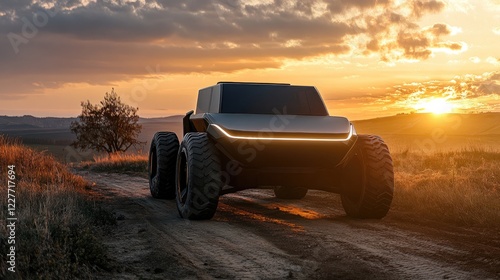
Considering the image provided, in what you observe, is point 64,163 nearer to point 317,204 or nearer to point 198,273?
point 317,204

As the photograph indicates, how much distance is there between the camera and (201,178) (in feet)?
27.8

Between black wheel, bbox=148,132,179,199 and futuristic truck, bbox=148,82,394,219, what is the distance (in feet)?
7.14

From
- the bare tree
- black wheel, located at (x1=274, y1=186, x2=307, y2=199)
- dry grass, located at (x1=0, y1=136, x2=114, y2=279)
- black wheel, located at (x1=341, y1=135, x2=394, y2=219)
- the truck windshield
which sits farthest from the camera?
the bare tree

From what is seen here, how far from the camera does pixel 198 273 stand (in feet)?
18.6

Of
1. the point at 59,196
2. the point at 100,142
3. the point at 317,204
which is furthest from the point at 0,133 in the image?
the point at 100,142

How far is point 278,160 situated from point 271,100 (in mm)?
2037

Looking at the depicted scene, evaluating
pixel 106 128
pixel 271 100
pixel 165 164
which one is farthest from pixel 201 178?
pixel 106 128

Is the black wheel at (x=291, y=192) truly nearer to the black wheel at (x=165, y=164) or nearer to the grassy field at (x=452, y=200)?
the grassy field at (x=452, y=200)

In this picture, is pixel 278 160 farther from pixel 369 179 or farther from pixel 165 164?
pixel 165 164

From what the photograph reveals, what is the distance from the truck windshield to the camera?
32.9 ft

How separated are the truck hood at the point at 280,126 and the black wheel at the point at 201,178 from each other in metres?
0.40

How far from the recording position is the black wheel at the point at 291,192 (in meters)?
12.5

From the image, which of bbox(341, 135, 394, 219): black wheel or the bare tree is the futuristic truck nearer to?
bbox(341, 135, 394, 219): black wheel

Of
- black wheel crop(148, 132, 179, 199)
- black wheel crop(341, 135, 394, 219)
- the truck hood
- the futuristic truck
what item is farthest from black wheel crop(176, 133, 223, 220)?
black wheel crop(148, 132, 179, 199)
